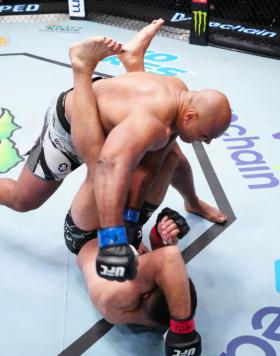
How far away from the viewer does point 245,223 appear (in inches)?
82.5

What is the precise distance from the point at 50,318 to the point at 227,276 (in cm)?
71

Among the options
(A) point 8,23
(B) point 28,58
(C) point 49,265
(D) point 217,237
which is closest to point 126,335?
(C) point 49,265

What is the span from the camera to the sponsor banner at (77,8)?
16.3ft

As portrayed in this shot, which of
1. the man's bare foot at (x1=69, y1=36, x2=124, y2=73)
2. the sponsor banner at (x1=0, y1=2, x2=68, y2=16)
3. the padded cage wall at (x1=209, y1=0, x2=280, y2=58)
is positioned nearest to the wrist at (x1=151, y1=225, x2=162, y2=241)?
the man's bare foot at (x1=69, y1=36, x2=124, y2=73)

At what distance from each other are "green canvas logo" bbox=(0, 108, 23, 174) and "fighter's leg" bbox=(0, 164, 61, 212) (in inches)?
19.5

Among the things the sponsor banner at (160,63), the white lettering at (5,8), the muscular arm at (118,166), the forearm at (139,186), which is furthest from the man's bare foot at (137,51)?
the white lettering at (5,8)

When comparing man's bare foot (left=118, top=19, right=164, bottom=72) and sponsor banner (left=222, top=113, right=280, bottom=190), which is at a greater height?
man's bare foot (left=118, top=19, right=164, bottom=72)

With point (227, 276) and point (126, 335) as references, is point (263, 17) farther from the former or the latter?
point (126, 335)

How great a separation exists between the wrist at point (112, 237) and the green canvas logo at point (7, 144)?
1358 mm

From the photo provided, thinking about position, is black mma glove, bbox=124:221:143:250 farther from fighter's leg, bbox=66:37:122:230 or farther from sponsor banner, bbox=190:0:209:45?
sponsor banner, bbox=190:0:209:45

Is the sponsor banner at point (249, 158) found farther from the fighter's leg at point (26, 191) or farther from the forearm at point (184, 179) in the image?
the fighter's leg at point (26, 191)

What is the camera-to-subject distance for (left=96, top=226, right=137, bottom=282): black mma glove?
1178 mm

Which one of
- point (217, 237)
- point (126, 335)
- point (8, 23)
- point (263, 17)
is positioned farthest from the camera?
point (8, 23)

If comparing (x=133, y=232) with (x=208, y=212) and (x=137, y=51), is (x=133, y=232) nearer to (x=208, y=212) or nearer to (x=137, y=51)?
(x=208, y=212)
